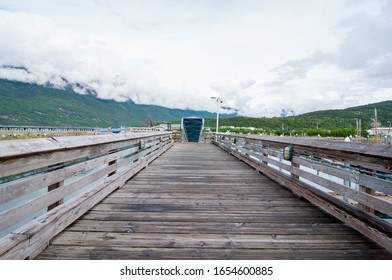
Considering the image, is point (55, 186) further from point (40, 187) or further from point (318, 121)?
point (318, 121)

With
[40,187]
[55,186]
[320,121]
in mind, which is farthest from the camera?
[320,121]

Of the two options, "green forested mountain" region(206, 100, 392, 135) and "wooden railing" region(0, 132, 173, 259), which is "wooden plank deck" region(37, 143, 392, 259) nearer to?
"wooden railing" region(0, 132, 173, 259)

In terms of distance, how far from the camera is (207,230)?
2627 millimetres

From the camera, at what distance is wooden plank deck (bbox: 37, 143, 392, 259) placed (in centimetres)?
215

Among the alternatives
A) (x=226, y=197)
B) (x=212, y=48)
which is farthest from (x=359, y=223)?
(x=212, y=48)

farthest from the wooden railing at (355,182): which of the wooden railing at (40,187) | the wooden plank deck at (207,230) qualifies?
the wooden railing at (40,187)

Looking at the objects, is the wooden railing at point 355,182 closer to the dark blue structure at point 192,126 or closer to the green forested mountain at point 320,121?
the dark blue structure at point 192,126

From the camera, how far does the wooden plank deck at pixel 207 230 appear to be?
7.05 ft

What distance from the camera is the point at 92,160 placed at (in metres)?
3.30

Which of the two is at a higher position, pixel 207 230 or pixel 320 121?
pixel 320 121

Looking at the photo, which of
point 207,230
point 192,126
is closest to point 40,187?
point 207,230

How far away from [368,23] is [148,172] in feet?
19.7

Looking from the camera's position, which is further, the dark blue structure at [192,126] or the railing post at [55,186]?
the dark blue structure at [192,126]
